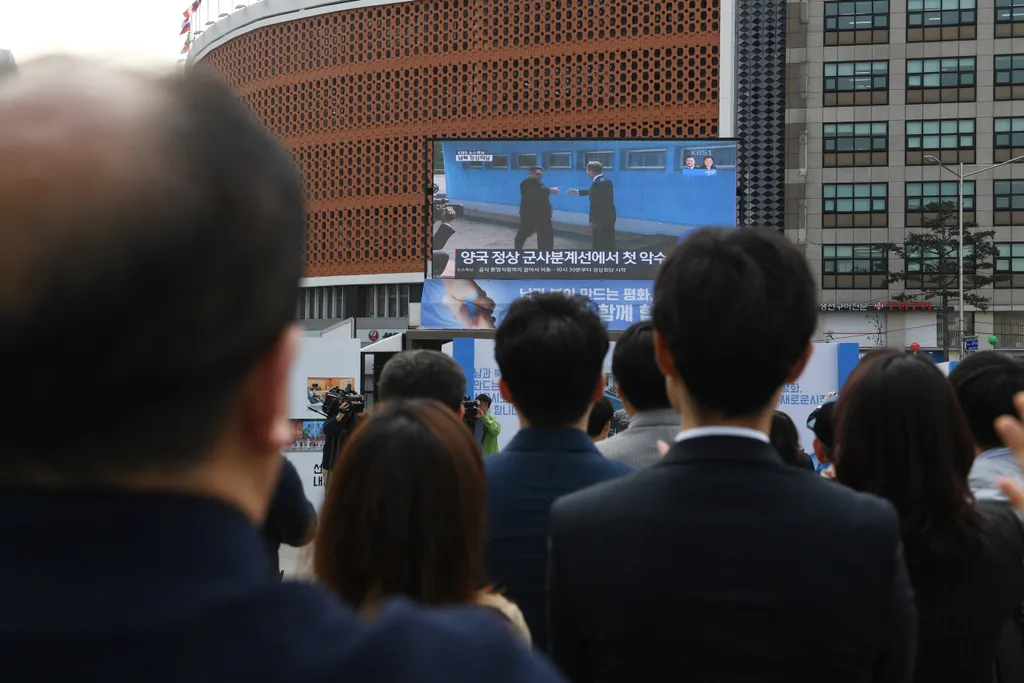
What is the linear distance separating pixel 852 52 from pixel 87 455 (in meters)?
52.7

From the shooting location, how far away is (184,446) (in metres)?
0.71

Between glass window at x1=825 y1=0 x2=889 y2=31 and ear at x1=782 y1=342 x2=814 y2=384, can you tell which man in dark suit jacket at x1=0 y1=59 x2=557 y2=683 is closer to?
ear at x1=782 y1=342 x2=814 y2=384

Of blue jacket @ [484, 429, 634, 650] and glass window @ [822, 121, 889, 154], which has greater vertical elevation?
glass window @ [822, 121, 889, 154]

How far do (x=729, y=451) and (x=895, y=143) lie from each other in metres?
51.0

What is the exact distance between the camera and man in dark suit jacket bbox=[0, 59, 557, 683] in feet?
2.06

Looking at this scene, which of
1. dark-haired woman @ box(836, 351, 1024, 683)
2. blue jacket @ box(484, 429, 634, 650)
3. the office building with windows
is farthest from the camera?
the office building with windows

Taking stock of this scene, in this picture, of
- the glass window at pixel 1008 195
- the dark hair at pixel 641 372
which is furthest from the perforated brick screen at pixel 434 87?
the dark hair at pixel 641 372

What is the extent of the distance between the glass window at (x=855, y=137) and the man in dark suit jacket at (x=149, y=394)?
5136cm

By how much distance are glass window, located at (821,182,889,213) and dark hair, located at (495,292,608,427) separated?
4867cm

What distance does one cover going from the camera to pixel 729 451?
177 centimetres

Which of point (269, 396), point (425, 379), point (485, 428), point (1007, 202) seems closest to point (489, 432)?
point (485, 428)

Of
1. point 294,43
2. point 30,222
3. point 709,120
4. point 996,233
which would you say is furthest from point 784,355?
point 294,43

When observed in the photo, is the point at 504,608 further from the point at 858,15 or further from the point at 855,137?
the point at 858,15

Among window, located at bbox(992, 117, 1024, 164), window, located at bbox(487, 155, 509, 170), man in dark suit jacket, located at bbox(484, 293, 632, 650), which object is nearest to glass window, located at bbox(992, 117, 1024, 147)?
window, located at bbox(992, 117, 1024, 164)
